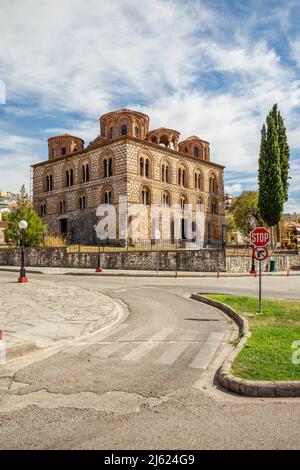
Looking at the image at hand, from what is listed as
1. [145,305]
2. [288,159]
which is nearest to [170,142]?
[288,159]

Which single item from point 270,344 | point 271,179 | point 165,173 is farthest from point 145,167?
point 270,344

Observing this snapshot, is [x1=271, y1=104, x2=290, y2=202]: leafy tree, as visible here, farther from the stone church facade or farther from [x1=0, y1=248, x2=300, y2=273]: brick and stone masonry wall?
[x1=0, y1=248, x2=300, y2=273]: brick and stone masonry wall

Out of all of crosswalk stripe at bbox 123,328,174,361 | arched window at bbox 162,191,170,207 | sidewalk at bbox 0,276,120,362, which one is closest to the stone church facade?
arched window at bbox 162,191,170,207

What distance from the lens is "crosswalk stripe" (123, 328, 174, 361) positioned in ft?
19.5

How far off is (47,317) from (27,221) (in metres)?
28.2

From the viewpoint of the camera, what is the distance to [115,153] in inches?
1766

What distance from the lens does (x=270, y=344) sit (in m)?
6.18

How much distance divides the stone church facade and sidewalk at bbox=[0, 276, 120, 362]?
3184cm

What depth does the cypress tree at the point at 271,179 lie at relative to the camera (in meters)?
43.3

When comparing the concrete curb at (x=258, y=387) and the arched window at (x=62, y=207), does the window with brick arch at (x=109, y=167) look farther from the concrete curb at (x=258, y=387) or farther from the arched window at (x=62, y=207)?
the concrete curb at (x=258, y=387)

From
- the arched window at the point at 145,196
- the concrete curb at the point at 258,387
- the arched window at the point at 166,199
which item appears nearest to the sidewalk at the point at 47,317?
the concrete curb at the point at 258,387

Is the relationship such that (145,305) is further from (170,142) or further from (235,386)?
(170,142)
